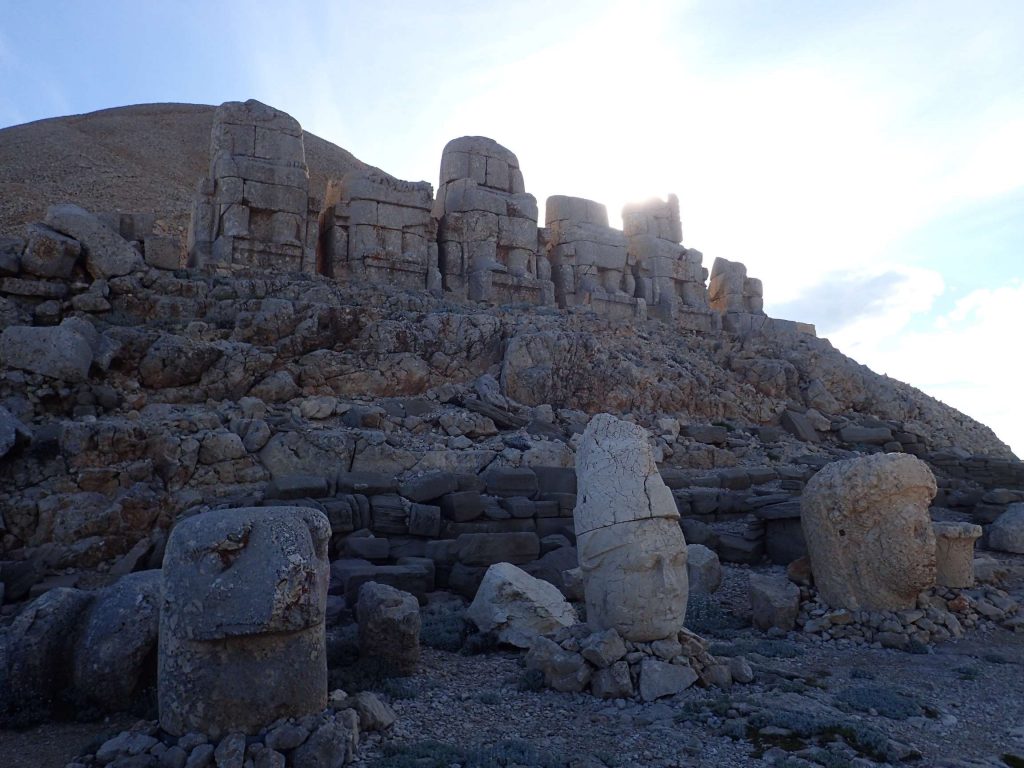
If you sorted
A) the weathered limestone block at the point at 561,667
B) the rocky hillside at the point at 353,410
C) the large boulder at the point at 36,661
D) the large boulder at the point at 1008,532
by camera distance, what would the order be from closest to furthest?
the large boulder at the point at 36,661 < the weathered limestone block at the point at 561,667 < the rocky hillside at the point at 353,410 < the large boulder at the point at 1008,532

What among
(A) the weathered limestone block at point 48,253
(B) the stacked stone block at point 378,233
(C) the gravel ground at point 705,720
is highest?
(B) the stacked stone block at point 378,233

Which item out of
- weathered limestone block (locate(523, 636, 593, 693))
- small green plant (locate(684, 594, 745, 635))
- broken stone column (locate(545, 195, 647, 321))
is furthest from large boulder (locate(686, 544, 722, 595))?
broken stone column (locate(545, 195, 647, 321))

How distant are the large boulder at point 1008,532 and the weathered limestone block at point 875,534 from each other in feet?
12.9

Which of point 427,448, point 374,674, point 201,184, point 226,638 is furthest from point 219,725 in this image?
point 201,184

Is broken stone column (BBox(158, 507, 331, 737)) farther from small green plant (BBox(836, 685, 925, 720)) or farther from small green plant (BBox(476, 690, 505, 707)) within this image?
small green plant (BBox(836, 685, 925, 720))

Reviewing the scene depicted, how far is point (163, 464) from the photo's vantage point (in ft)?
29.3

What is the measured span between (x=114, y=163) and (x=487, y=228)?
2921 centimetres

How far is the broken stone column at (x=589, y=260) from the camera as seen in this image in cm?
1912

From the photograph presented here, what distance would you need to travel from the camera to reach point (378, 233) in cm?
1608

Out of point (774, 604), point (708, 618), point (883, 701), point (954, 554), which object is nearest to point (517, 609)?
point (708, 618)

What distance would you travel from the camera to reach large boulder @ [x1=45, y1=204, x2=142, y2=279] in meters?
12.2

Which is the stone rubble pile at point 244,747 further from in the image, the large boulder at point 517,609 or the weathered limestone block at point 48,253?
the weathered limestone block at point 48,253

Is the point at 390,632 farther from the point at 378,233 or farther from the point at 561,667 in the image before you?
the point at 378,233

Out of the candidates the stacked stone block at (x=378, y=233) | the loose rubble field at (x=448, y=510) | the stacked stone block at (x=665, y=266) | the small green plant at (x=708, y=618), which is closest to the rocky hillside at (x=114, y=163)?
the stacked stone block at (x=378, y=233)
